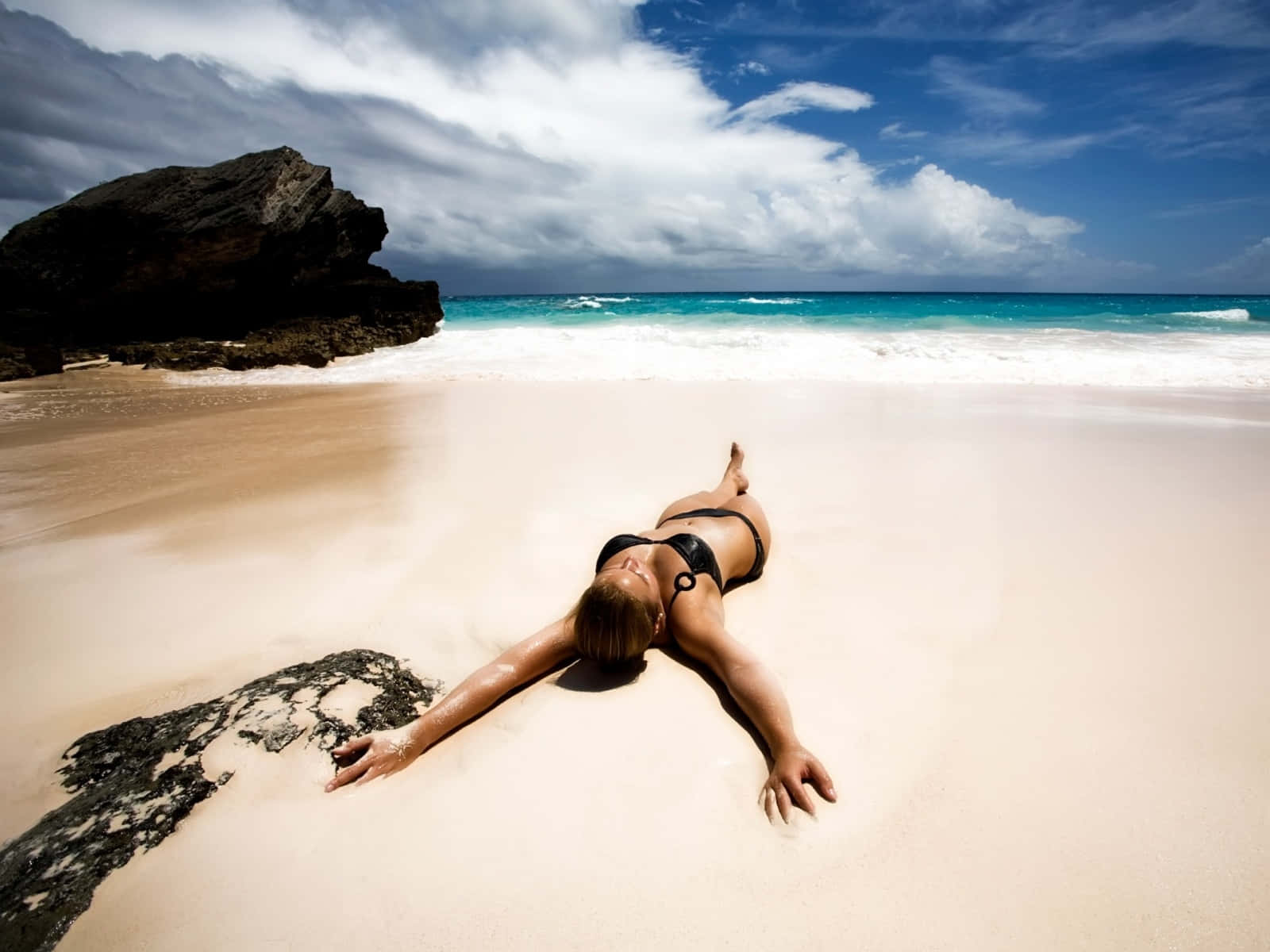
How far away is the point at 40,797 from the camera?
1.89m

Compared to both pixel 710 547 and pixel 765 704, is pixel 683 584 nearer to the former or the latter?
pixel 710 547

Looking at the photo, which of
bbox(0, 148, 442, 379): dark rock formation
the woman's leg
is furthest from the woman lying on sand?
bbox(0, 148, 442, 379): dark rock formation

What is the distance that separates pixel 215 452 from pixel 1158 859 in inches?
289

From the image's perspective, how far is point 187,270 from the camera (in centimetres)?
1490

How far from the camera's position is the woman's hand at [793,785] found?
186 centimetres

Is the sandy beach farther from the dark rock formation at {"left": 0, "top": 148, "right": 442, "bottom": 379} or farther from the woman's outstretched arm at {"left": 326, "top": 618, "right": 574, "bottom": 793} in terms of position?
the dark rock formation at {"left": 0, "top": 148, "right": 442, "bottom": 379}

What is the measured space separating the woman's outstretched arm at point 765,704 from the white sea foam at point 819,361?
7964 millimetres

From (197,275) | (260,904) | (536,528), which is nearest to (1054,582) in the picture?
(536,528)

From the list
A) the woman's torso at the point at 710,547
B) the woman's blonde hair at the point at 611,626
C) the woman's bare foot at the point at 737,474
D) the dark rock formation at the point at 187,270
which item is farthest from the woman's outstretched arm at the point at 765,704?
the dark rock formation at the point at 187,270

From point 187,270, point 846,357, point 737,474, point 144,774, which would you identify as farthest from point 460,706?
point 187,270

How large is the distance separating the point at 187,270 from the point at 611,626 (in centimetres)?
1739

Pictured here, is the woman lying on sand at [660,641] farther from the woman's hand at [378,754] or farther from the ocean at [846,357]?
the ocean at [846,357]

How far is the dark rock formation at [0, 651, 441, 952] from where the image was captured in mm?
1567

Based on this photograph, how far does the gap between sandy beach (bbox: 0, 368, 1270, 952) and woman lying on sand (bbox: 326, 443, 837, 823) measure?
9cm
